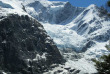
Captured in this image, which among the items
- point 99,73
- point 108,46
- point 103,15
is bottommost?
point 99,73

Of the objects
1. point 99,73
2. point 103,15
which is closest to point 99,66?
point 99,73

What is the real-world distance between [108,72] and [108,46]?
2.03 meters

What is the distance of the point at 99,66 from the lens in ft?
69.5

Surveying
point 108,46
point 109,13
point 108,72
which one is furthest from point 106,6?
point 108,72

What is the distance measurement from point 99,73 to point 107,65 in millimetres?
835

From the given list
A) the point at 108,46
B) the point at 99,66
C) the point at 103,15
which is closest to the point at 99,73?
the point at 99,66

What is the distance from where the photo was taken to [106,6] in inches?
770

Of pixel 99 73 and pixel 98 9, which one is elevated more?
pixel 98 9

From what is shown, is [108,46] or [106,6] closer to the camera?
[106,6]

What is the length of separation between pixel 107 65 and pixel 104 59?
0.59m

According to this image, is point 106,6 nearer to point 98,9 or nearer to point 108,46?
point 98,9

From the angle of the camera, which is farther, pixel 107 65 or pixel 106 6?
pixel 107 65

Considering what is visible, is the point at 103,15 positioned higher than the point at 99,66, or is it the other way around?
the point at 103,15

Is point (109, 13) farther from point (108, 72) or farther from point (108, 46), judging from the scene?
point (108, 72)
